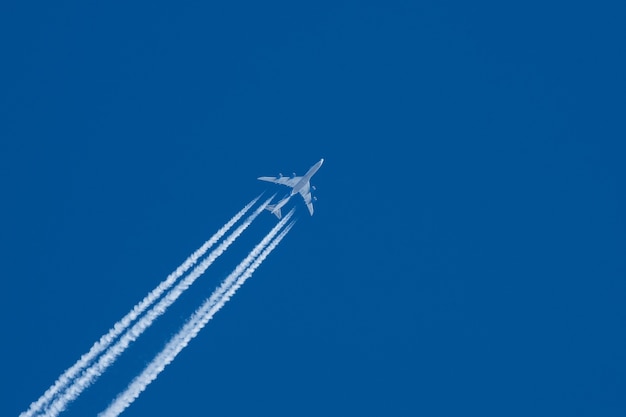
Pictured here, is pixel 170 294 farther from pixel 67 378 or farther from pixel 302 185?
pixel 302 185

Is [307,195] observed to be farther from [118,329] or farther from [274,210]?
[118,329]

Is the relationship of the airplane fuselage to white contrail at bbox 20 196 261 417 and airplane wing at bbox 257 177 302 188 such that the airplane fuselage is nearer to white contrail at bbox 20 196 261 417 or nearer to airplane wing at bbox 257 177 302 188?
airplane wing at bbox 257 177 302 188

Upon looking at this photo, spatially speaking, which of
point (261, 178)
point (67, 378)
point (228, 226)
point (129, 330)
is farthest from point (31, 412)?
point (261, 178)

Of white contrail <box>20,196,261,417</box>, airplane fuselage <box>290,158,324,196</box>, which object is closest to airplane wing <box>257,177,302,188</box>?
airplane fuselage <box>290,158,324,196</box>

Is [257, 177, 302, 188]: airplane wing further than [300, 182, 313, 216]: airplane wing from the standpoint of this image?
No

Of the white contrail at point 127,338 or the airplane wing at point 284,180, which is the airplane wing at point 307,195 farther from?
the white contrail at point 127,338

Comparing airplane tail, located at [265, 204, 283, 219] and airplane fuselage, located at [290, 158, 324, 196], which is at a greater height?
airplane fuselage, located at [290, 158, 324, 196]

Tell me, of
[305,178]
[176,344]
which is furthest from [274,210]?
[176,344]
